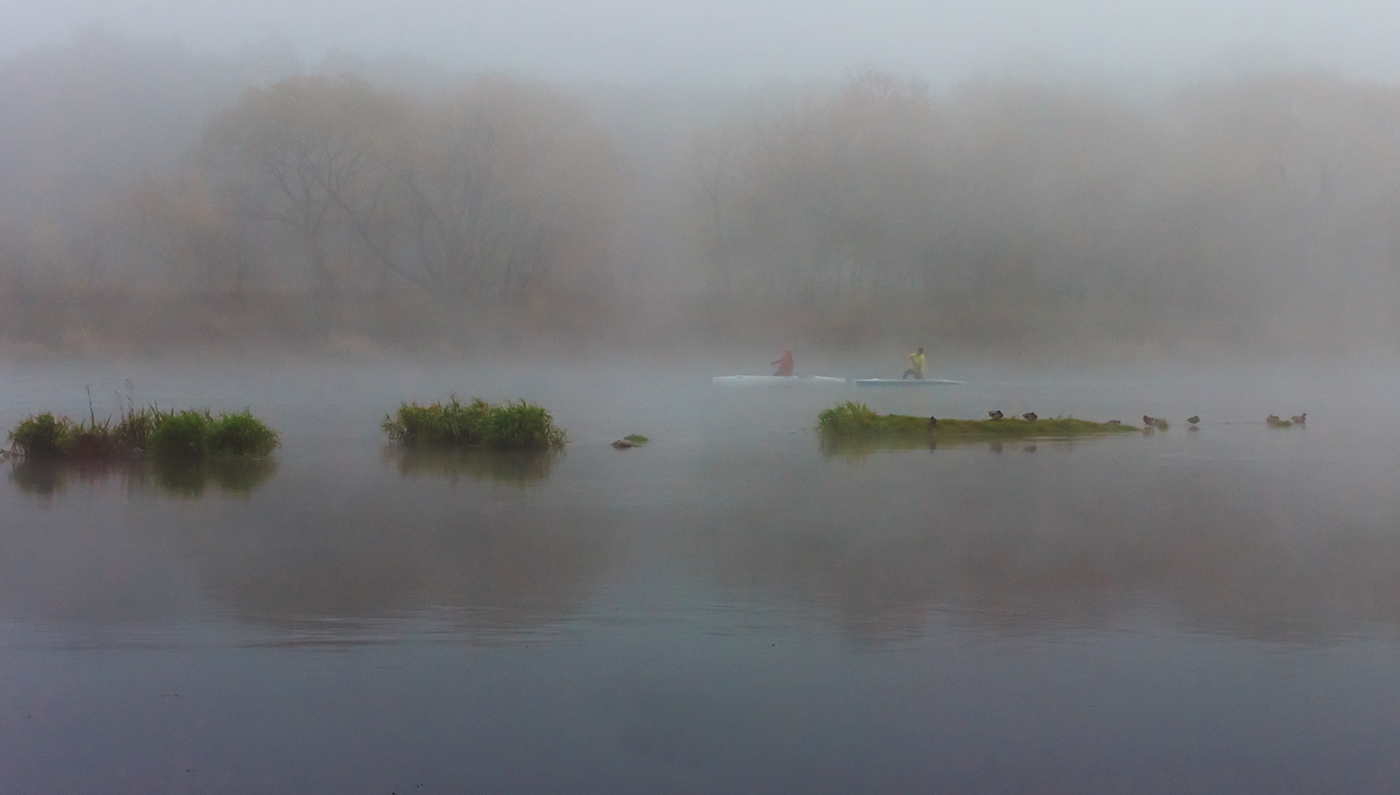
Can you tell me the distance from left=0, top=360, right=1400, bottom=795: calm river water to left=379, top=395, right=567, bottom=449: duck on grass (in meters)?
1.57

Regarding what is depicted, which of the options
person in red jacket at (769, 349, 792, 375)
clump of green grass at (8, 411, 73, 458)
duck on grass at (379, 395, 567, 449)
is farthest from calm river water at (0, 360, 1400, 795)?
person in red jacket at (769, 349, 792, 375)

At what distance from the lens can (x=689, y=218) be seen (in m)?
69.6

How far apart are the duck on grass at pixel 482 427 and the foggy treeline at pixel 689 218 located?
1957 inches

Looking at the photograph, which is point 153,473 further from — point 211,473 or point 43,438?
point 43,438

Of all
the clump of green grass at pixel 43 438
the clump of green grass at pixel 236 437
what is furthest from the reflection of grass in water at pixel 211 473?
the clump of green grass at pixel 43 438

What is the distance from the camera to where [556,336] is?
68500 mm

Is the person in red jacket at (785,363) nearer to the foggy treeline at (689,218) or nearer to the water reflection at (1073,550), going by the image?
the water reflection at (1073,550)

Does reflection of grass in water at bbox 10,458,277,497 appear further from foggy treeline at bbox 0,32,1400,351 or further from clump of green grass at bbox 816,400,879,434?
foggy treeline at bbox 0,32,1400,351

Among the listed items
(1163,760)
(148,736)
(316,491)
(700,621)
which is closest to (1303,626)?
(1163,760)

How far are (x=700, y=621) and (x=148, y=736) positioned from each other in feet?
9.75

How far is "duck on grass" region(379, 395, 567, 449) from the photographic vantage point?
16.8m

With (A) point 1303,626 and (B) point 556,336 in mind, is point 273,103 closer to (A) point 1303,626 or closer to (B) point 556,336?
(B) point 556,336

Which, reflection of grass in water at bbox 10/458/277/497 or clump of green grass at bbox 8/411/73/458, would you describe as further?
clump of green grass at bbox 8/411/73/458

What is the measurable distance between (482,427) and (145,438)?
406 centimetres
